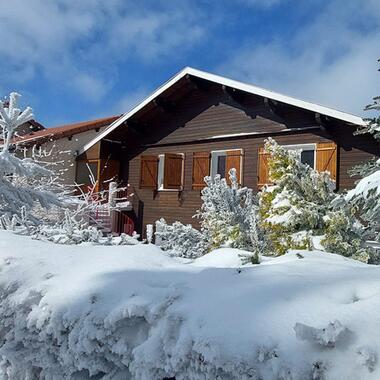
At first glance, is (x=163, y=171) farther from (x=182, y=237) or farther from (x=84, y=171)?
(x=182, y=237)

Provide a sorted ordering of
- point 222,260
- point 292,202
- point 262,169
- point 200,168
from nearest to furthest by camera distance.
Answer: point 222,260 < point 292,202 < point 262,169 < point 200,168

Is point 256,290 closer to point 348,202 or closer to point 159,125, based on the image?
point 348,202

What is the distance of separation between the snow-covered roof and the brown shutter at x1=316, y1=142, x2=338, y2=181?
2.89ft

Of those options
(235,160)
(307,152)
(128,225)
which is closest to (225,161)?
(235,160)

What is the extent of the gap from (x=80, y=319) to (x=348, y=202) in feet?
13.0

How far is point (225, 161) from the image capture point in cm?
1484

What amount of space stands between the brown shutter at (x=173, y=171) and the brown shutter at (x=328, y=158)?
4877mm

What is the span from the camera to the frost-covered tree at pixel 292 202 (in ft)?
21.0

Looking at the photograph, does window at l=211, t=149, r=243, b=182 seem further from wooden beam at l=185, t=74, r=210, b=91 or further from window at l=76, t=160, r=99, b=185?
window at l=76, t=160, r=99, b=185

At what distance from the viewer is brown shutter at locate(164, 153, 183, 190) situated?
15359 millimetres

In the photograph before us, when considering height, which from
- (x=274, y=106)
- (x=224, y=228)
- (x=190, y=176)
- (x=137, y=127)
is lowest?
(x=224, y=228)

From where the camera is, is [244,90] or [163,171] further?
[163,171]

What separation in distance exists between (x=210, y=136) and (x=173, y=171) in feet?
5.59

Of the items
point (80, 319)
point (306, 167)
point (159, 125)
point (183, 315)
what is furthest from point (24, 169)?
point (159, 125)
